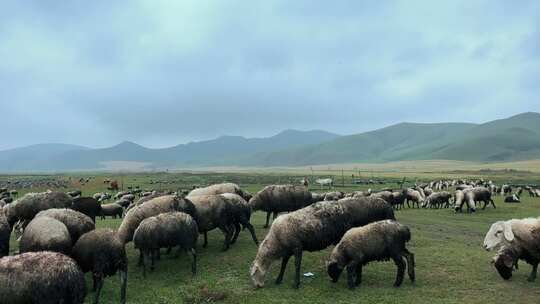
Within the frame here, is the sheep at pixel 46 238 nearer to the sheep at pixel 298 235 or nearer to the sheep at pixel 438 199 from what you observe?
the sheep at pixel 298 235

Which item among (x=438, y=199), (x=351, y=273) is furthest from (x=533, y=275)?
(x=438, y=199)

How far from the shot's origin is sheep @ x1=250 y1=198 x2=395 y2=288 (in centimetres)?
1430

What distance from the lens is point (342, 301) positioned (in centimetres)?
1259

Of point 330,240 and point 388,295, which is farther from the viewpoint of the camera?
point 330,240

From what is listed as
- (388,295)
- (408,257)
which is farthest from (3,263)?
(408,257)

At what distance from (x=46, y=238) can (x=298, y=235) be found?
835 cm

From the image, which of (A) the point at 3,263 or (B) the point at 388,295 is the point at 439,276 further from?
(A) the point at 3,263

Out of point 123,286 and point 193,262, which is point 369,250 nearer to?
point 193,262

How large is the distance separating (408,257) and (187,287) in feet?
25.2

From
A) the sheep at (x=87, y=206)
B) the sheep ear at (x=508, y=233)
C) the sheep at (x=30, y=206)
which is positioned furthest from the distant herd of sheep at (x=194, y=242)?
→ the sheep at (x=87, y=206)

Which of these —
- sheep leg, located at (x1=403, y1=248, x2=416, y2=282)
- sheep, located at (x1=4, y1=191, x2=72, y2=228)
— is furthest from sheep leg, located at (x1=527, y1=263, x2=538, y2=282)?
sheep, located at (x1=4, y1=191, x2=72, y2=228)

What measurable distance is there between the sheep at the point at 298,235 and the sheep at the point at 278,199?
24.9 ft

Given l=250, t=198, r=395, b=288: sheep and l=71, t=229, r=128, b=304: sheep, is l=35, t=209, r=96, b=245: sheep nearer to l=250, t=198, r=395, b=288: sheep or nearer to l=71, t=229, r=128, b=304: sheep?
l=71, t=229, r=128, b=304: sheep

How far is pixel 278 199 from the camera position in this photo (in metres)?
23.3
